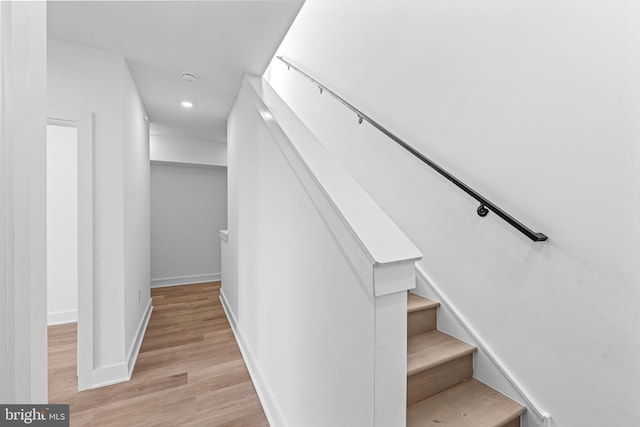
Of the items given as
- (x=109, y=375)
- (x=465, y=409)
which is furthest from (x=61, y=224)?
(x=465, y=409)

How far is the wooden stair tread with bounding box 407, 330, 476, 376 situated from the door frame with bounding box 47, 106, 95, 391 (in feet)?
7.10

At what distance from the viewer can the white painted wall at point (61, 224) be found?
2912 mm

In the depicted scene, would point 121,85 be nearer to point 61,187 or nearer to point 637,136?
point 61,187

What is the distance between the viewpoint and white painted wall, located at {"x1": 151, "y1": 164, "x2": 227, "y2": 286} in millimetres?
4379

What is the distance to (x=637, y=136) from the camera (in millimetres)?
900

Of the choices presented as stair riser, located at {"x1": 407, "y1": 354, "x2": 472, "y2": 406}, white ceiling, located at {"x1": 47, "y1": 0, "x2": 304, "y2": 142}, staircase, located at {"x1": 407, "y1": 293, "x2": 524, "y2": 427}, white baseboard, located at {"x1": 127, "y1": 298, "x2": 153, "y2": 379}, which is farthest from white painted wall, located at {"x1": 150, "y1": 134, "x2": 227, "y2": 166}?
stair riser, located at {"x1": 407, "y1": 354, "x2": 472, "y2": 406}

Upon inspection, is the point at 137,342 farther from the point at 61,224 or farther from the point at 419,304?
the point at 419,304

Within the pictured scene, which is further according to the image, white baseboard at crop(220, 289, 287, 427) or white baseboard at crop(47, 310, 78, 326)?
white baseboard at crop(47, 310, 78, 326)

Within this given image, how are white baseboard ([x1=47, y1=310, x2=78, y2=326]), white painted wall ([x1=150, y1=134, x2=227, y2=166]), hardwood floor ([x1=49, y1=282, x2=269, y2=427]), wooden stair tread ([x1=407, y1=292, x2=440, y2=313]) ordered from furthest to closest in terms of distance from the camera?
white painted wall ([x1=150, y1=134, x2=227, y2=166]), white baseboard ([x1=47, y1=310, x2=78, y2=326]), hardwood floor ([x1=49, y1=282, x2=269, y2=427]), wooden stair tread ([x1=407, y1=292, x2=440, y2=313])

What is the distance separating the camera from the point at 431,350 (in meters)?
1.33

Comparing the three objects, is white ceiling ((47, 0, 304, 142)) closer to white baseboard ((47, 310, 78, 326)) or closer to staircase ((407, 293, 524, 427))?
staircase ((407, 293, 524, 427))

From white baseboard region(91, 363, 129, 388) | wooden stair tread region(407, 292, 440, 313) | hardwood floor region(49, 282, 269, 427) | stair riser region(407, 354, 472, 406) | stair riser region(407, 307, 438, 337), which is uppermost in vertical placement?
wooden stair tread region(407, 292, 440, 313)

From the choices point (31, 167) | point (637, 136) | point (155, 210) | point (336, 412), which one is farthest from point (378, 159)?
point (155, 210)

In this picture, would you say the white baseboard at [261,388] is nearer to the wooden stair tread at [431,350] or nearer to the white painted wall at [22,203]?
the wooden stair tread at [431,350]
